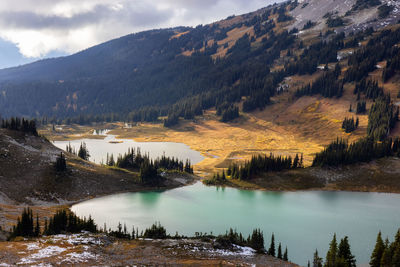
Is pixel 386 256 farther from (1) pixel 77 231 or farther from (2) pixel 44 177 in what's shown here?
(2) pixel 44 177

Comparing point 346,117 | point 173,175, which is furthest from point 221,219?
point 346,117

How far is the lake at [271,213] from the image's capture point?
59.0m

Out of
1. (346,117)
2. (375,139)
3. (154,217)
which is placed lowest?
(154,217)

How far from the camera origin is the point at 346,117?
599ft

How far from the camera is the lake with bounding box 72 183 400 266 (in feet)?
194

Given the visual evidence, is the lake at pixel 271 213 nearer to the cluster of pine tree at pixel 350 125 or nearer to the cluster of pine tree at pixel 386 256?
the cluster of pine tree at pixel 386 256

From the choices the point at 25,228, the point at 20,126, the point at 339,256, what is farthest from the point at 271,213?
the point at 20,126

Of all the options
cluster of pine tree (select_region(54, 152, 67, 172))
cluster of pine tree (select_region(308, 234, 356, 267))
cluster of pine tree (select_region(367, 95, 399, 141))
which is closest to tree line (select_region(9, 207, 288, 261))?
cluster of pine tree (select_region(308, 234, 356, 267))

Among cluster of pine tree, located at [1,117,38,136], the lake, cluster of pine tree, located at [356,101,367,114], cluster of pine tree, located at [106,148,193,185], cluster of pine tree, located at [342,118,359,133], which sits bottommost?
the lake

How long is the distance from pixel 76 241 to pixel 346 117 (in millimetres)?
185119

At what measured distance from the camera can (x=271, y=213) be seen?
76.0 metres

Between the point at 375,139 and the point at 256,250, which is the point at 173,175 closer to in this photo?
the point at 256,250

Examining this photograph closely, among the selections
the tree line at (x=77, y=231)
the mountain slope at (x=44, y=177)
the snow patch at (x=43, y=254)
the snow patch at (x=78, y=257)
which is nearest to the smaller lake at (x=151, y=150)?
the mountain slope at (x=44, y=177)

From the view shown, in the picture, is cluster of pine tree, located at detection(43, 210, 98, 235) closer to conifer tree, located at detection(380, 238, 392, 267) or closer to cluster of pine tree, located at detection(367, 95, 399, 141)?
conifer tree, located at detection(380, 238, 392, 267)
